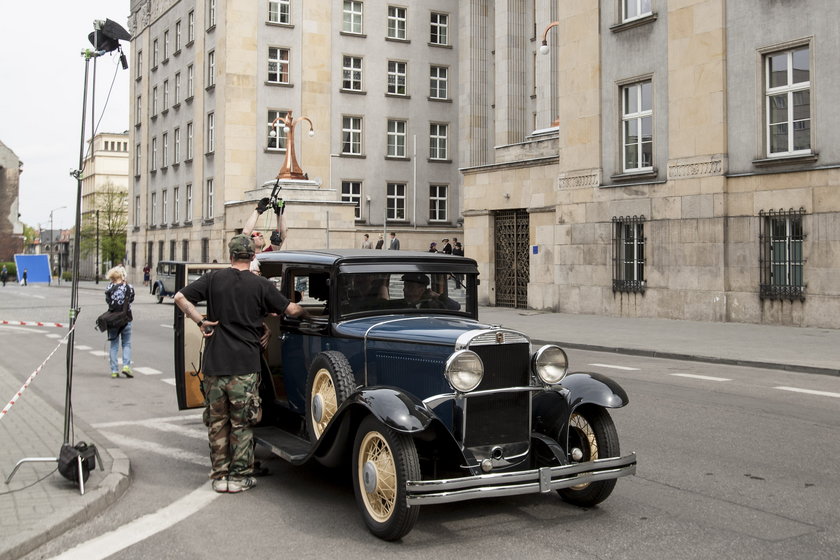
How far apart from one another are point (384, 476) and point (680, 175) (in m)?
18.5

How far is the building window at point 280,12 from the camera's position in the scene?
48625 millimetres

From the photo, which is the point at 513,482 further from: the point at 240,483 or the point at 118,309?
the point at 118,309

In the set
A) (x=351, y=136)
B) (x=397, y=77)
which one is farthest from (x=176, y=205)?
(x=397, y=77)

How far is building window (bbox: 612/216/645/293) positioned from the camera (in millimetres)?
23062

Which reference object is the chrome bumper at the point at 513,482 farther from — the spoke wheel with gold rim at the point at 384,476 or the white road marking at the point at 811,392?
the white road marking at the point at 811,392

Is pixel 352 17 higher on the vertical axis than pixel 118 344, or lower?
higher

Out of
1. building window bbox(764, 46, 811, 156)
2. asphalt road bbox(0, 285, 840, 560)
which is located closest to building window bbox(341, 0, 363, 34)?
building window bbox(764, 46, 811, 156)

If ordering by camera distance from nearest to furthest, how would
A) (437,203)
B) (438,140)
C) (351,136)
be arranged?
(351,136) → (437,203) → (438,140)

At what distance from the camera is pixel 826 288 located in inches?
738

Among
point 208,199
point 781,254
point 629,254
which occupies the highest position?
point 208,199

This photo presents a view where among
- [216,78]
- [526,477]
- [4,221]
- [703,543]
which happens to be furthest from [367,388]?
[4,221]

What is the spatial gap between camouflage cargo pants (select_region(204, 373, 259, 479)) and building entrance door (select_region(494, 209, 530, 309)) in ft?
71.4

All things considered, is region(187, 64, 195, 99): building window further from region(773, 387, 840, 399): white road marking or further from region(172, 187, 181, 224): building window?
region(773, 387, 840, 399): white road marking

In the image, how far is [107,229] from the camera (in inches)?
3017
